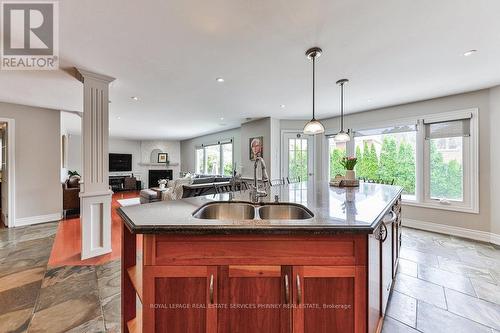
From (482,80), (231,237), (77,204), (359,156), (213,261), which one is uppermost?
(482,80)

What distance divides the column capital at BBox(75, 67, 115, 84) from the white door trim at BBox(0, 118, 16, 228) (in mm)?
2522

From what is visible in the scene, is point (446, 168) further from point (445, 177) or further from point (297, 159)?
point (297, 159)

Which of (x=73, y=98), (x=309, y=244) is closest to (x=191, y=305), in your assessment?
(x=309, y=244)

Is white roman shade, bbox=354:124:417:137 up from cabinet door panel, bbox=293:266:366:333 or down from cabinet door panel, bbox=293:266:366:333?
up

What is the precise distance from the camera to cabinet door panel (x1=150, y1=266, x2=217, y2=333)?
1.05 m

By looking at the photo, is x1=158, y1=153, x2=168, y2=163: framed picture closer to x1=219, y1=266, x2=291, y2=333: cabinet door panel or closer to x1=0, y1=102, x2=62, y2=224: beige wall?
x1=0, y1=102, x2=62, y2=224: beige wall

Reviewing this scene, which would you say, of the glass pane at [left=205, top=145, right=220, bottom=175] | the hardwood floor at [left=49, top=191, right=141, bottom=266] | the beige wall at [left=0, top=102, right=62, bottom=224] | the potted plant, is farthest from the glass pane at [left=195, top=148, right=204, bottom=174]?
the potted plant

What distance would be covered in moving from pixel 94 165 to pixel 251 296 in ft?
8.46

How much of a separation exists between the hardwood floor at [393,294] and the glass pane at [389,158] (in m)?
1.41

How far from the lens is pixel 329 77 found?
2818 mm

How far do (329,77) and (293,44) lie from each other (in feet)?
3.31

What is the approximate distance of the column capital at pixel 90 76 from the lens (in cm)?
→ 251

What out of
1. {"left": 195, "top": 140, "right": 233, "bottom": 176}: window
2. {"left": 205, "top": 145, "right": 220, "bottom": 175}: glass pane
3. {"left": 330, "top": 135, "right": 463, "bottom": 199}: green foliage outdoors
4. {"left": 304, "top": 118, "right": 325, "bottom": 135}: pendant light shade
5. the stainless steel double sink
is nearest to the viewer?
the stainless steel double sink

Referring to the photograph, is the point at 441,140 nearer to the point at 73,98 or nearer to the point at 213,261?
the point at 213,261
